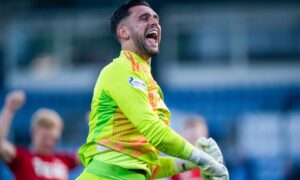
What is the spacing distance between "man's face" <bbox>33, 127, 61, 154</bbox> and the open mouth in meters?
3.68

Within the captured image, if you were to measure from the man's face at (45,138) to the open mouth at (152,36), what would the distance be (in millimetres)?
3680

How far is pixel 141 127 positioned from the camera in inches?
224

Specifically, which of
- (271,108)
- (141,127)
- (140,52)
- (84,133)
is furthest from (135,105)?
(84,133)

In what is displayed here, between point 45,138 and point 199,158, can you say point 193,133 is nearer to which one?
point 45,138

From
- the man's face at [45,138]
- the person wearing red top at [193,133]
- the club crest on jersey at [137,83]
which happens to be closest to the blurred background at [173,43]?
the person wearing red top at [193,133]

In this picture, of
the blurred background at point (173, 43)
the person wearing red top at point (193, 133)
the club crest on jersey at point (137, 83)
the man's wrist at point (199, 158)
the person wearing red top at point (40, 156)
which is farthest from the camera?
the blurred background at point (173, 43)

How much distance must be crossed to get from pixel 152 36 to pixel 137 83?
508mm

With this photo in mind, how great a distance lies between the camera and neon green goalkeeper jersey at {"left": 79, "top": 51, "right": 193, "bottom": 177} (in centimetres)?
568

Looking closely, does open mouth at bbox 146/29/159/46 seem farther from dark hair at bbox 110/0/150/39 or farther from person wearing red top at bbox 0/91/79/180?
person wearing red top at bbox 0/91/79/180

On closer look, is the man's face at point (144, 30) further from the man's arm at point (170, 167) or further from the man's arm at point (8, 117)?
the man's arm at point (8, 117)

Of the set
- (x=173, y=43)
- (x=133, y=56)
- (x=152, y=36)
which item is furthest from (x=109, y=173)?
(x=173, y=43)

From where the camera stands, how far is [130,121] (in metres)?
5.88

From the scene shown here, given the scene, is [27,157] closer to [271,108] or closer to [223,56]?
[271,108]

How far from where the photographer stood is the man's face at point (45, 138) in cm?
959
